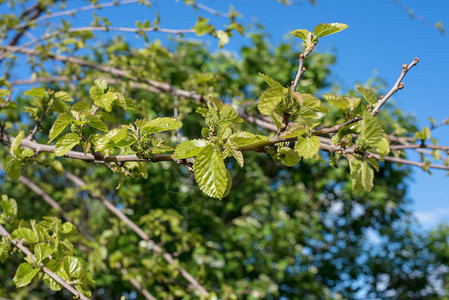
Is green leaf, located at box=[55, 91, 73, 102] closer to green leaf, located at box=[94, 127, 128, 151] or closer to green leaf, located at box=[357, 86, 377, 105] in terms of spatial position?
green leaf, located at box=[94, 127, 128, 151]

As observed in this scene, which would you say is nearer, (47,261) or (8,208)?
(47,261)

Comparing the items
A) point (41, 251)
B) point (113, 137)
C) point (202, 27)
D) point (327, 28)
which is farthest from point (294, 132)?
point (202, 27)

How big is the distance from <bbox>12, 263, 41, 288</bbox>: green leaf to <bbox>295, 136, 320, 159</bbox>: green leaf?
785mm

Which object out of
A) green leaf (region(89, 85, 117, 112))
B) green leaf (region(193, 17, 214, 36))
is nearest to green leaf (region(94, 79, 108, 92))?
green leaf (region(89, 85, 117, 112))

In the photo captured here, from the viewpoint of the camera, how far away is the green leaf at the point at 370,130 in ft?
2.23

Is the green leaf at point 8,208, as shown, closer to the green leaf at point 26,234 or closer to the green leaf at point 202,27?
the green leaf at point 26,234

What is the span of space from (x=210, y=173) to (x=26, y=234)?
70cm

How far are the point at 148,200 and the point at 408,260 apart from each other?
4.43 m

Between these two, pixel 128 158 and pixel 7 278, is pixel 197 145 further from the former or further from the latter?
pixel 7 278

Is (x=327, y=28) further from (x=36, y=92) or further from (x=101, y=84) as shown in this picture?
(x=36, y=92)

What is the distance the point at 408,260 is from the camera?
6.18 meters

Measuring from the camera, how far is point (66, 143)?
3.00 feet

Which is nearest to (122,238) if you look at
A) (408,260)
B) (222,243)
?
(222,243)

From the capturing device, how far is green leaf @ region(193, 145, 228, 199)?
2.37 ft
